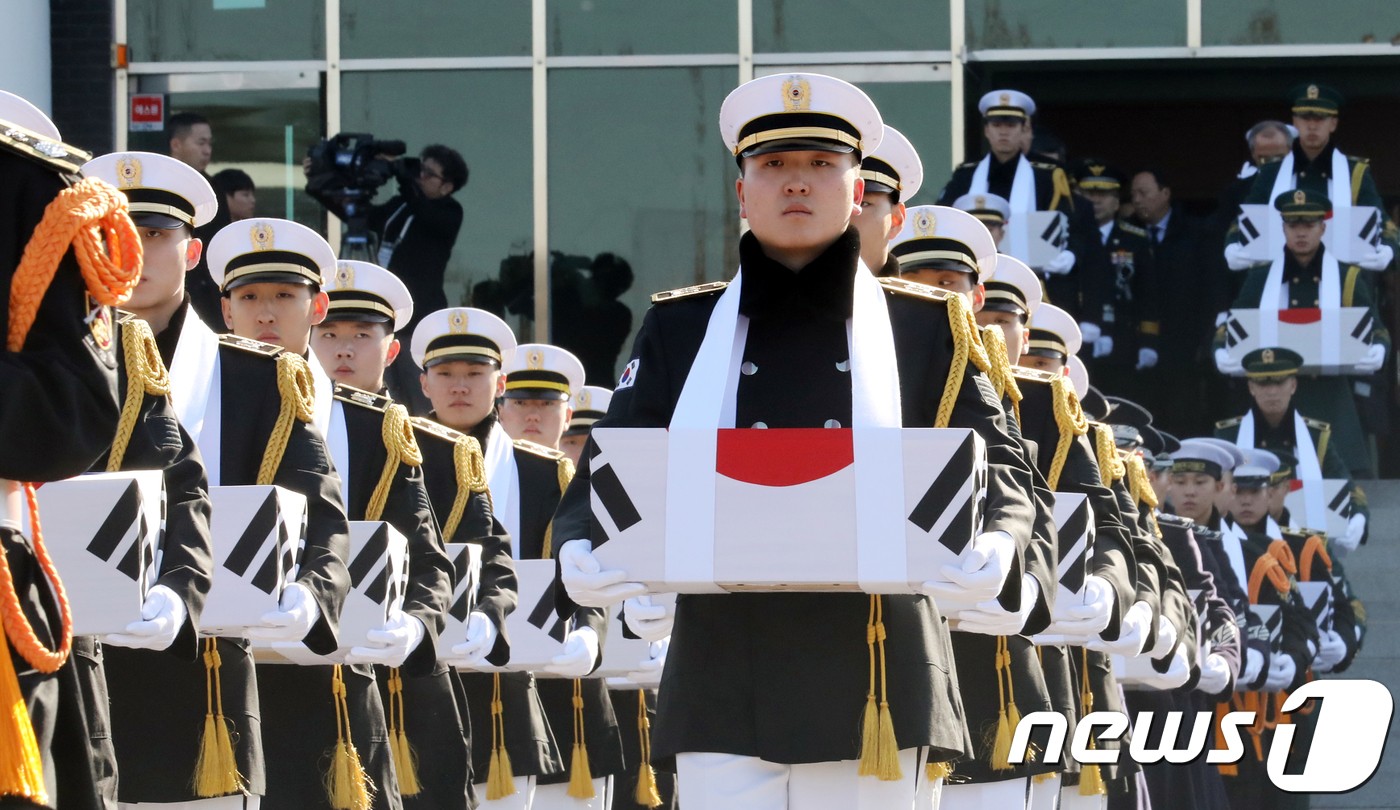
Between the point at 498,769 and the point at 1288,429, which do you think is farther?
the point at 1288,429

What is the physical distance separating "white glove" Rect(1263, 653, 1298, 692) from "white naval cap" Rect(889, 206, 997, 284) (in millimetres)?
6755

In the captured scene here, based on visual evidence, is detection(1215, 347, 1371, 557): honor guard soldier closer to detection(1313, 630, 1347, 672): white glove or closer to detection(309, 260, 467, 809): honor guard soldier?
detection(1313, 630, 1347, 672): white glove

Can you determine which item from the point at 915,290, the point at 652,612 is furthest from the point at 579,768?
the point at 915,290

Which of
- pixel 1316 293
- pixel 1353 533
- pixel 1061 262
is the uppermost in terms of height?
pixel 1061 262

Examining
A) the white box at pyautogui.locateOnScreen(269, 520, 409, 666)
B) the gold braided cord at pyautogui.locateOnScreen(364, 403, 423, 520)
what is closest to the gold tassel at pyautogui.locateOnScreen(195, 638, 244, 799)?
the white box at pyautogui.locateOnScreen(269, 520, 409, 666)

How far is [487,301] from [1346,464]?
541cm

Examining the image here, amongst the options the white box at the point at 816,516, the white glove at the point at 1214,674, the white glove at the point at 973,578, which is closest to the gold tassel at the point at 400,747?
the white box at the point at 816,516

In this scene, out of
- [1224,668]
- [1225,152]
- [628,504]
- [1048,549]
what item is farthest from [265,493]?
[1225,152]

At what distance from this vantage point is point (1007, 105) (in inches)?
596

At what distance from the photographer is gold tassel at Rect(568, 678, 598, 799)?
9.57 m

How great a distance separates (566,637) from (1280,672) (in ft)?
20.8

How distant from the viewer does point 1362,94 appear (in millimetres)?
17719

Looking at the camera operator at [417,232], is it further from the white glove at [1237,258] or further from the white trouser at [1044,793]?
the white trouser at [1044,793]

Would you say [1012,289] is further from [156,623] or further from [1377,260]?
[1377,260]
